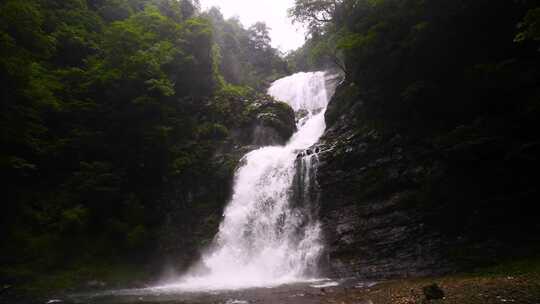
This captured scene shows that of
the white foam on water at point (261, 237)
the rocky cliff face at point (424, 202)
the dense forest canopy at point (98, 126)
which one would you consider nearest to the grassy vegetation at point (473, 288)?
the rocky cliff face at point (424, 202)

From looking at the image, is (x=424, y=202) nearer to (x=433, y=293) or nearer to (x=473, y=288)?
(x=473, y=288)

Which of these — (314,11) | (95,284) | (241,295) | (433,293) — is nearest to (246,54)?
(314,11)

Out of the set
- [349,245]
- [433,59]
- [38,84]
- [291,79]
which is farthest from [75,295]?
[291,79]


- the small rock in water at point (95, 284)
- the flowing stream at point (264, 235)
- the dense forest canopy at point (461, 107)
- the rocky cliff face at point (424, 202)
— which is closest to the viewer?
the dense forest canopy at point (461, 107)

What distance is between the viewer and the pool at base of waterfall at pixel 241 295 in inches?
395

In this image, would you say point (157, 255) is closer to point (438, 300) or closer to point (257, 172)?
point (257, 172)

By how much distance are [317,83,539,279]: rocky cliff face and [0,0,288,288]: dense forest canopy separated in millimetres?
8697

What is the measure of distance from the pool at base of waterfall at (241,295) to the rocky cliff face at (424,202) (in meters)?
1.80

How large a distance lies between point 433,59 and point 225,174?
11.9 metres

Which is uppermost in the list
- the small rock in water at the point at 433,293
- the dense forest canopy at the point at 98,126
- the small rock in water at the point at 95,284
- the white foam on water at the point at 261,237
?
the dense forest canopy at the point at 98,126

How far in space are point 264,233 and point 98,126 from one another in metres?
10.5

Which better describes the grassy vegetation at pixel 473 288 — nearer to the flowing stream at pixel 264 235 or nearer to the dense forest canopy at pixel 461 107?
the dense forest canopy at pixel 461 107

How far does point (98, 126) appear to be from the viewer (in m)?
19.2

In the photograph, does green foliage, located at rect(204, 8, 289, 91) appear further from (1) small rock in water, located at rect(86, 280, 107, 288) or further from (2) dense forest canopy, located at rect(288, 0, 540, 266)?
(1) small rock in water, located at rect(86, 280, 107, 288)
